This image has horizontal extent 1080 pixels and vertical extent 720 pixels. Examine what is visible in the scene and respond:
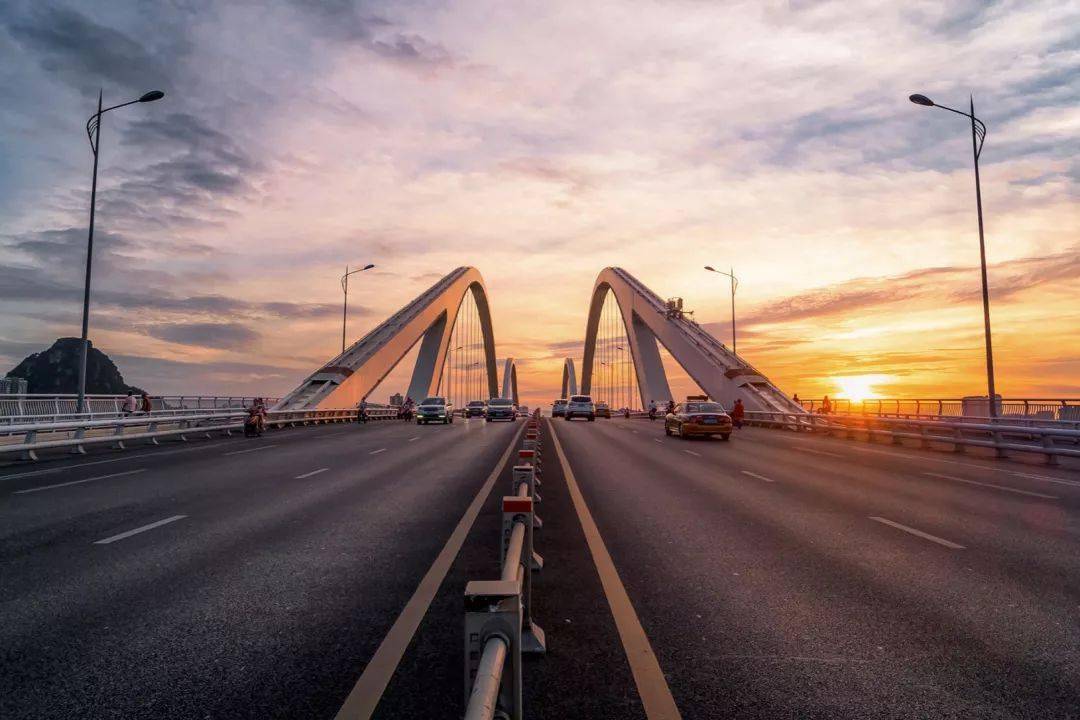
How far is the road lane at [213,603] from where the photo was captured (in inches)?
151

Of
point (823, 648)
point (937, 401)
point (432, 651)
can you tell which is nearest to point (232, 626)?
point (432, 651)

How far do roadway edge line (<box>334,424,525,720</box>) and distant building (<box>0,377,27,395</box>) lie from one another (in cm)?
3672

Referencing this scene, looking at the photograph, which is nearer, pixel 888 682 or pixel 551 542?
pixel 888 682

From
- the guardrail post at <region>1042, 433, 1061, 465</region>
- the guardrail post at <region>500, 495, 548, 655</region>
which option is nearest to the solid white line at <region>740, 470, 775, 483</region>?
the guardrail post at <region>1042, 433, 1061, 465</region>

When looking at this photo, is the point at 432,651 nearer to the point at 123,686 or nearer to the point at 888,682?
the point at 123,686

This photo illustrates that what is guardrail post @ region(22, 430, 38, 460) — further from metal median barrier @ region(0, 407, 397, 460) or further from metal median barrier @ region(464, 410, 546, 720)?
metal median barrier @ region(464, 410, 546, 720)

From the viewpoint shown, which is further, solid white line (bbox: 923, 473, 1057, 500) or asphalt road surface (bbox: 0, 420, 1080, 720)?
solid white line (bbox: 923, 473, 1057, 500)

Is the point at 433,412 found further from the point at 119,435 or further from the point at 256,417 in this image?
the point at 119,435

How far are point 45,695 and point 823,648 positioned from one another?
4314 millimetres

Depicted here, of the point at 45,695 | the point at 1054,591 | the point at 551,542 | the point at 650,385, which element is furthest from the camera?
the point at 650,385

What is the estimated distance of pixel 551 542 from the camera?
809 centimetres

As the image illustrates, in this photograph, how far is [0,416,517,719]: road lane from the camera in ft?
12.6

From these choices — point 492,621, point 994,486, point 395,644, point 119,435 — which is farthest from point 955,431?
point 119,435

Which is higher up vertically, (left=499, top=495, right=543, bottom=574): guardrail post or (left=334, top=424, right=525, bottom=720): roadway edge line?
(left=499, top=495, right=543, bottom=574): guardrail post
